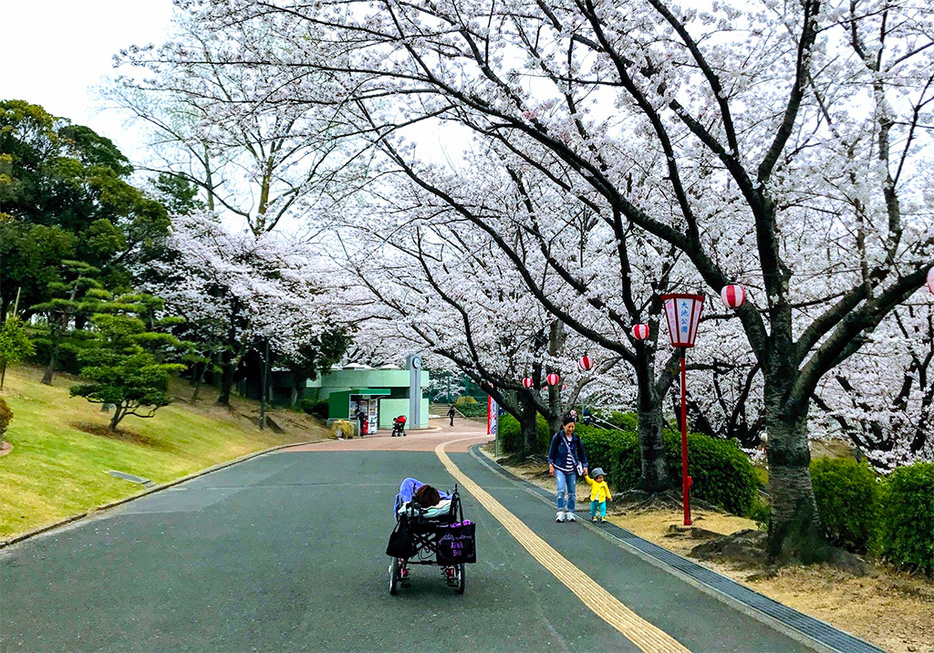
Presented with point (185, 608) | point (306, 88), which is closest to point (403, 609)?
point (185, 608)

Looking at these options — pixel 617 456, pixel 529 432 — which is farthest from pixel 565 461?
pixel 529 432

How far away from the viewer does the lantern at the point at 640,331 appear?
10641mm

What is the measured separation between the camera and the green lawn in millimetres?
9898

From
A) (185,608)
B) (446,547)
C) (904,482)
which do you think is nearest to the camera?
(185,608)

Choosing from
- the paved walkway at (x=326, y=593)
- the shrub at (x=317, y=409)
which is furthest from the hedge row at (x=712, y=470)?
the shrub at (x=317, y=409)

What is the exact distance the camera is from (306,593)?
5691 mm

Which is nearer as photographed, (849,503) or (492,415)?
(849,503)

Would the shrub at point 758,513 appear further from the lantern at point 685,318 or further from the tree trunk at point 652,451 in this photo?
the lantern at point 685,318

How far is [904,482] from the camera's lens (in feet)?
20.4

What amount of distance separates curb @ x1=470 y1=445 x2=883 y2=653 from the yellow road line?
3.04 feet

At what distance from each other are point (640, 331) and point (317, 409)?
109 feet

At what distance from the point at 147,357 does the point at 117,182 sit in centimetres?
1033

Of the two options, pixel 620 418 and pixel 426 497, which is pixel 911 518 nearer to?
pixel 426 497

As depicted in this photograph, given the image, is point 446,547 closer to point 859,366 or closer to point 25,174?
point 859,366
